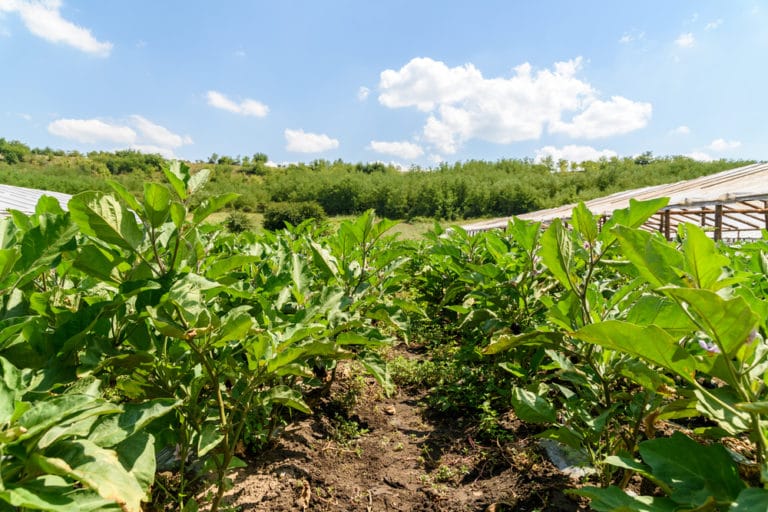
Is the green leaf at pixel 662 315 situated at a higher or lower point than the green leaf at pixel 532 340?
higher

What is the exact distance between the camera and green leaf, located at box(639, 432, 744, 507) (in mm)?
717

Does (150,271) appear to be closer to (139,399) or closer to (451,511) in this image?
(139,399)

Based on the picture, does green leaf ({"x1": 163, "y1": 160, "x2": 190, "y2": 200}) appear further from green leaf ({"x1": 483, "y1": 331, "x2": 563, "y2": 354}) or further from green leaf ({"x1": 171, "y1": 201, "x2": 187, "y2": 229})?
green leaf ({"x1": 483, "y1": 331, "x2": 563, "y2": 354})

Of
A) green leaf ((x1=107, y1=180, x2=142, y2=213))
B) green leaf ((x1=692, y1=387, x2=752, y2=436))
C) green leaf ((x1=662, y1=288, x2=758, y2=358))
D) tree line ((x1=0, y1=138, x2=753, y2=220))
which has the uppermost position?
tree line ((x1=0, y1=138, x2=753, y2=220))

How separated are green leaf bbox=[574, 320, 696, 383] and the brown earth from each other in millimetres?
1014

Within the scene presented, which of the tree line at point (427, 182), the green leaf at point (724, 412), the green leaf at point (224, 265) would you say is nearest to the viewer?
the green leaf at point (724, 412)

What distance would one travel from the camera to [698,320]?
732 mm

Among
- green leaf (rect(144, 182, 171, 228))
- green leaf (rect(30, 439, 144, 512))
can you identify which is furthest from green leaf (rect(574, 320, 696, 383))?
green leaf (rect(144, 182, 171, 228))

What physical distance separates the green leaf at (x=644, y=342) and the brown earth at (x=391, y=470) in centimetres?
101

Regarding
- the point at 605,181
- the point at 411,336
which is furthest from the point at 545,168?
the point at 411,336

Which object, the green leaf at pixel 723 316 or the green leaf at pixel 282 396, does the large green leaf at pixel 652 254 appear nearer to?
the green leaf at pixel 723 316

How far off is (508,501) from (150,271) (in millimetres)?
1494

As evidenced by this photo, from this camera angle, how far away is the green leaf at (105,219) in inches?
33.0

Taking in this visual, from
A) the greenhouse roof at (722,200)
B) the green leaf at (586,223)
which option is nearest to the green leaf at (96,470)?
the green leaf at (586,223)
